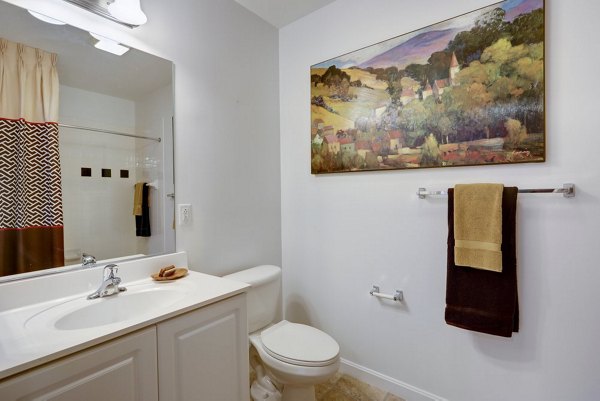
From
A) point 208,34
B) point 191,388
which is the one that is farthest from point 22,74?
point 191,388

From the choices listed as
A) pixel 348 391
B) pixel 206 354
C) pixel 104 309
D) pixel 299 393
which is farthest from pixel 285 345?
pixel 104 309

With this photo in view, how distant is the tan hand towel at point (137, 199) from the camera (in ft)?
4.73

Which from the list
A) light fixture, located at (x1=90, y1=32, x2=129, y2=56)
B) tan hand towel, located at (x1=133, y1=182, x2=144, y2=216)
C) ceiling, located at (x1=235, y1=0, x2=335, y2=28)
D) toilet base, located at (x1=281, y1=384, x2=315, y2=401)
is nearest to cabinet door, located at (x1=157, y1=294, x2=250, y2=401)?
toilet base, located at (x1=281, y1=384, x2=315, y2=401)

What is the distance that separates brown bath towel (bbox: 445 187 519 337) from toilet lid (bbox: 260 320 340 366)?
2.07ft

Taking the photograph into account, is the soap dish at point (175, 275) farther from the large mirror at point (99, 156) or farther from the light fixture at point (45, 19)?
the light fixture at point (45, 19)

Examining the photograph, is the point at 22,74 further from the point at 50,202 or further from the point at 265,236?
the point at 265,236

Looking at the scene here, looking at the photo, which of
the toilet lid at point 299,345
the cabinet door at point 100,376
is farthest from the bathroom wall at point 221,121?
the cabinet door at point 100,376

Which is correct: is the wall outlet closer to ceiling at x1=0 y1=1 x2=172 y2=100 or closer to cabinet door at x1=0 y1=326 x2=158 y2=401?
ceiling at x1=0 y1=1 x2=172 y2=100

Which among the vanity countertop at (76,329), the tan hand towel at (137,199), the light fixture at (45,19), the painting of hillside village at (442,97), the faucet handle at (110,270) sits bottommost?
the vanity countertop at (76,329)

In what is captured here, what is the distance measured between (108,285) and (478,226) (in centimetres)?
167

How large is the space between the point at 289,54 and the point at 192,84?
0.86 m

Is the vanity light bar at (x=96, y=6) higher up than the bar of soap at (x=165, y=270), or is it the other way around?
the vanity light bar at (x=96, y=6)

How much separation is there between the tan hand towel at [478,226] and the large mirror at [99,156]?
58.6 inches

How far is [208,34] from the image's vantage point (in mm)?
1718
